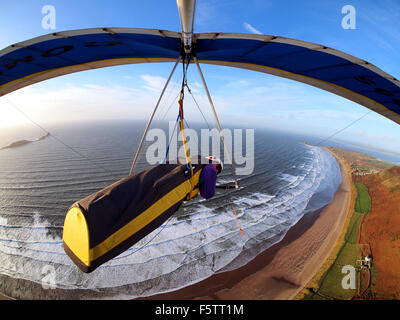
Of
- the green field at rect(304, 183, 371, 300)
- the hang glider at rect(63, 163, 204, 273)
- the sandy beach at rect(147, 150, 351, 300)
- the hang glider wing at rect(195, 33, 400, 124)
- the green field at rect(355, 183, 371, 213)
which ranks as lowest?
the green field at rect(304, 183, 371, 300)

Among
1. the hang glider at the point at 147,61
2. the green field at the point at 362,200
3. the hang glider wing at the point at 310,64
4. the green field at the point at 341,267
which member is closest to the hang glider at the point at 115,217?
the hang glider at the point at 147,61

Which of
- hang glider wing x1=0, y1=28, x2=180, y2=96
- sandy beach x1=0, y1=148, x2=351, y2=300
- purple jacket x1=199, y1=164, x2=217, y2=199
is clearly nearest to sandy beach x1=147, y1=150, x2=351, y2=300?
sandy beach x1=0, y1=148, x2=351, y2=300

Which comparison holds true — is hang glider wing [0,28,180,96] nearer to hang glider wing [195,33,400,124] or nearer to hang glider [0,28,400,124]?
hang glider [0,28,400,124]

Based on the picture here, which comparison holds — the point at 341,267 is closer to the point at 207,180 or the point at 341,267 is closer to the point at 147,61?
the point at 207,180

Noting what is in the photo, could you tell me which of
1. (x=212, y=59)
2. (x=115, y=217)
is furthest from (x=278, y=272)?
(x=212, y=59)
